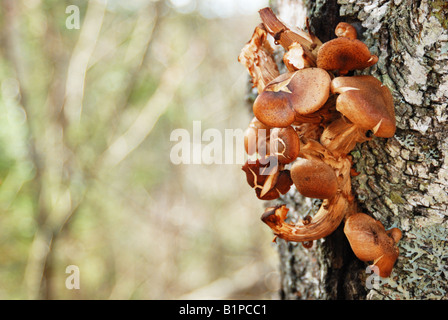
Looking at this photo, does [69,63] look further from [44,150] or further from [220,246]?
[220,246]

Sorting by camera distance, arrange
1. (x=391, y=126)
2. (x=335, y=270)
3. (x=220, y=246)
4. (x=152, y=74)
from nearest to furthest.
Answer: (x=391, y=126) < (x=335, y=270) < (x=152, y=74) < (x=220, y=246)

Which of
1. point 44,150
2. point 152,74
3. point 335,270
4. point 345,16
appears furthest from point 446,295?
point 152,74

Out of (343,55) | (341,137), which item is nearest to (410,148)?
(341,137)

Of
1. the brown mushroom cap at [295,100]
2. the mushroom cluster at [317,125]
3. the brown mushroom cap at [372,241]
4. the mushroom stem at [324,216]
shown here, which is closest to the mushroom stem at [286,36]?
the mushroom cluster at [317,125]

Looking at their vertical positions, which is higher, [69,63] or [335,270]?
[69,63]

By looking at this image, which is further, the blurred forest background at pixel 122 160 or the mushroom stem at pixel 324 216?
the blurred forest background at pixel 122 160

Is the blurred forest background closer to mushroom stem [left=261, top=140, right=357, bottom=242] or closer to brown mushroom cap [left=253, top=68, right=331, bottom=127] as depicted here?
mushroom stem [left=261, top=140, right=357, bottom=242]

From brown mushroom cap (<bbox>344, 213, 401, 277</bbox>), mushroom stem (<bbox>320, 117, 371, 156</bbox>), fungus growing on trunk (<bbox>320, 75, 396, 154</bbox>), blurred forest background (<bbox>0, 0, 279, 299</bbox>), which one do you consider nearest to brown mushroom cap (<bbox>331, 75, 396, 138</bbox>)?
fungus growing on trunk (<bbox>320, 75, 396, 154</bbox>)

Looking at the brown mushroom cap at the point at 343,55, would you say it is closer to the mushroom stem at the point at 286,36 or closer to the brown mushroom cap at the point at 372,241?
the mushroom stem at the point at 286,36
